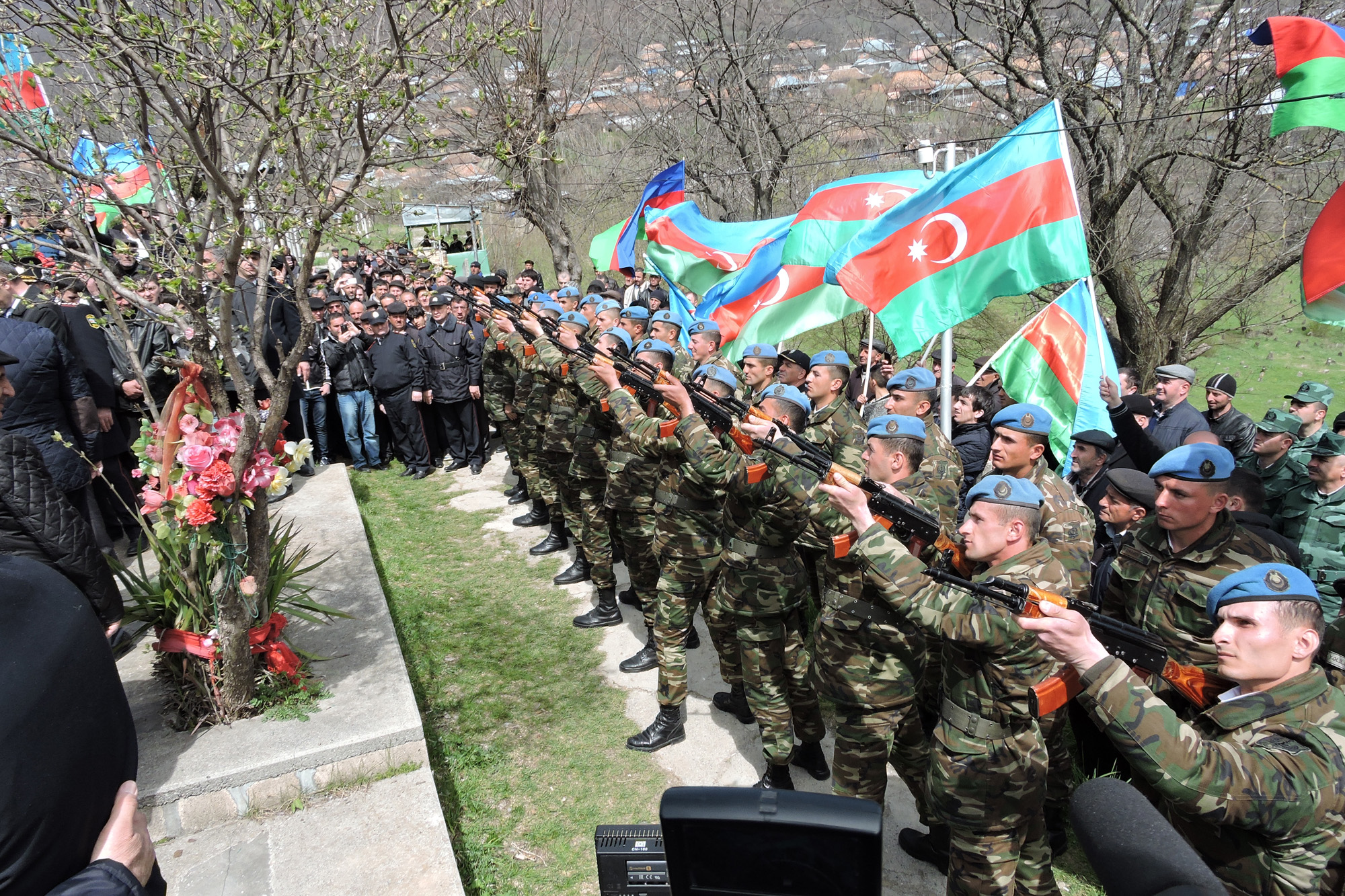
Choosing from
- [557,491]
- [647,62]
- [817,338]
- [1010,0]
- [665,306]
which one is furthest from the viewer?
[817,338]

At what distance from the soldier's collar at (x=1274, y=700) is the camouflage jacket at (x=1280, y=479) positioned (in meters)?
3.62

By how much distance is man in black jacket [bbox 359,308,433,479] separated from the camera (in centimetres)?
1064

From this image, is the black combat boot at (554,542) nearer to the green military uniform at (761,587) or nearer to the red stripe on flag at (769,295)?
the red stripe on flag at (769,295)

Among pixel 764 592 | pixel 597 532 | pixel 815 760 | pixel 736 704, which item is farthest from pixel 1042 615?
pixel 597 532

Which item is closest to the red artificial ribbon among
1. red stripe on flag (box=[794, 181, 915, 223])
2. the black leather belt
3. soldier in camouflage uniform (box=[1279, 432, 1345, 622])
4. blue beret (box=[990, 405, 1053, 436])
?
the black leather belt

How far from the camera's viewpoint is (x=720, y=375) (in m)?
5.80

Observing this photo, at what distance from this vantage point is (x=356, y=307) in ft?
38.2

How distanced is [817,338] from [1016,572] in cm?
1460

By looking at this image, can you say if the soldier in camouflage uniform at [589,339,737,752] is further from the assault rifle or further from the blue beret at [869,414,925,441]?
the assault rifle

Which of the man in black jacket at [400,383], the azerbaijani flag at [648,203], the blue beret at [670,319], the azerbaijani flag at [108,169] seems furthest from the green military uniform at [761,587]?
the man in black jacket at [400,383]

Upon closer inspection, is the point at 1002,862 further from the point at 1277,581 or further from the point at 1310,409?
the point at 1310,409

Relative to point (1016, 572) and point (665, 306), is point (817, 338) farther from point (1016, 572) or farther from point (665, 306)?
point (1016, 572)

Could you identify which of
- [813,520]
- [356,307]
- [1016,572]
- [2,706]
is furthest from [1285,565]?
[356,307]

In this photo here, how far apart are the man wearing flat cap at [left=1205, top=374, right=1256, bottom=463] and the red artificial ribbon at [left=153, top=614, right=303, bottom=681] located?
22.8ft
